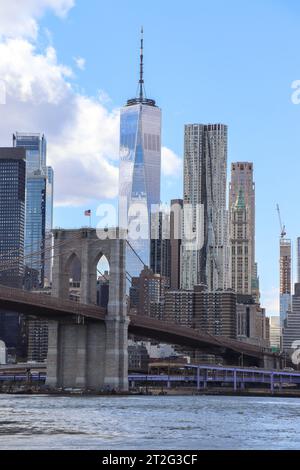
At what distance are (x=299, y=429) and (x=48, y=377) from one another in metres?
62.9

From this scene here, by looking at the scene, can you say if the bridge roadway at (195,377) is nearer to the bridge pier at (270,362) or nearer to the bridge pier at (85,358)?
the bridge pier at (270,362)

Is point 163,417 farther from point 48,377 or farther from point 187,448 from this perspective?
point 48,377

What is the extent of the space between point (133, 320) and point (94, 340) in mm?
4616

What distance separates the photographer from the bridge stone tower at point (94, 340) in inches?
4186

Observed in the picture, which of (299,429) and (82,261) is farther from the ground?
(82,261)

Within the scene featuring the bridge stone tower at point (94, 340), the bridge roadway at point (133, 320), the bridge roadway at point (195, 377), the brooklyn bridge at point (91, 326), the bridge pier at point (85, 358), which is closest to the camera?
the bridge roadway at point (133, 320)

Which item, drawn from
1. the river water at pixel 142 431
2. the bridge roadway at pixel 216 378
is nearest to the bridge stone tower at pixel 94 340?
the bridge roadway at pixel 216 378

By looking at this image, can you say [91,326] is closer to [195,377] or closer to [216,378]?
[195,377]

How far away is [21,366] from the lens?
517ft

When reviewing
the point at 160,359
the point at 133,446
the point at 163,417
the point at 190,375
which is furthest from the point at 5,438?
the point at 160,359

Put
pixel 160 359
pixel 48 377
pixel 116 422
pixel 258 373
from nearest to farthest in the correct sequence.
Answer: pixel 116 422
pixel 48 377
pixel 258 373
pixel 160 359

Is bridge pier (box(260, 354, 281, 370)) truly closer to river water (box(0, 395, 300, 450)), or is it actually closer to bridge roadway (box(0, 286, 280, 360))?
bridge roadway (box(0, 286, 280, 360))

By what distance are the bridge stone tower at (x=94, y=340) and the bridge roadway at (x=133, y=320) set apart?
6.62 ft

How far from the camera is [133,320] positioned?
360ft
